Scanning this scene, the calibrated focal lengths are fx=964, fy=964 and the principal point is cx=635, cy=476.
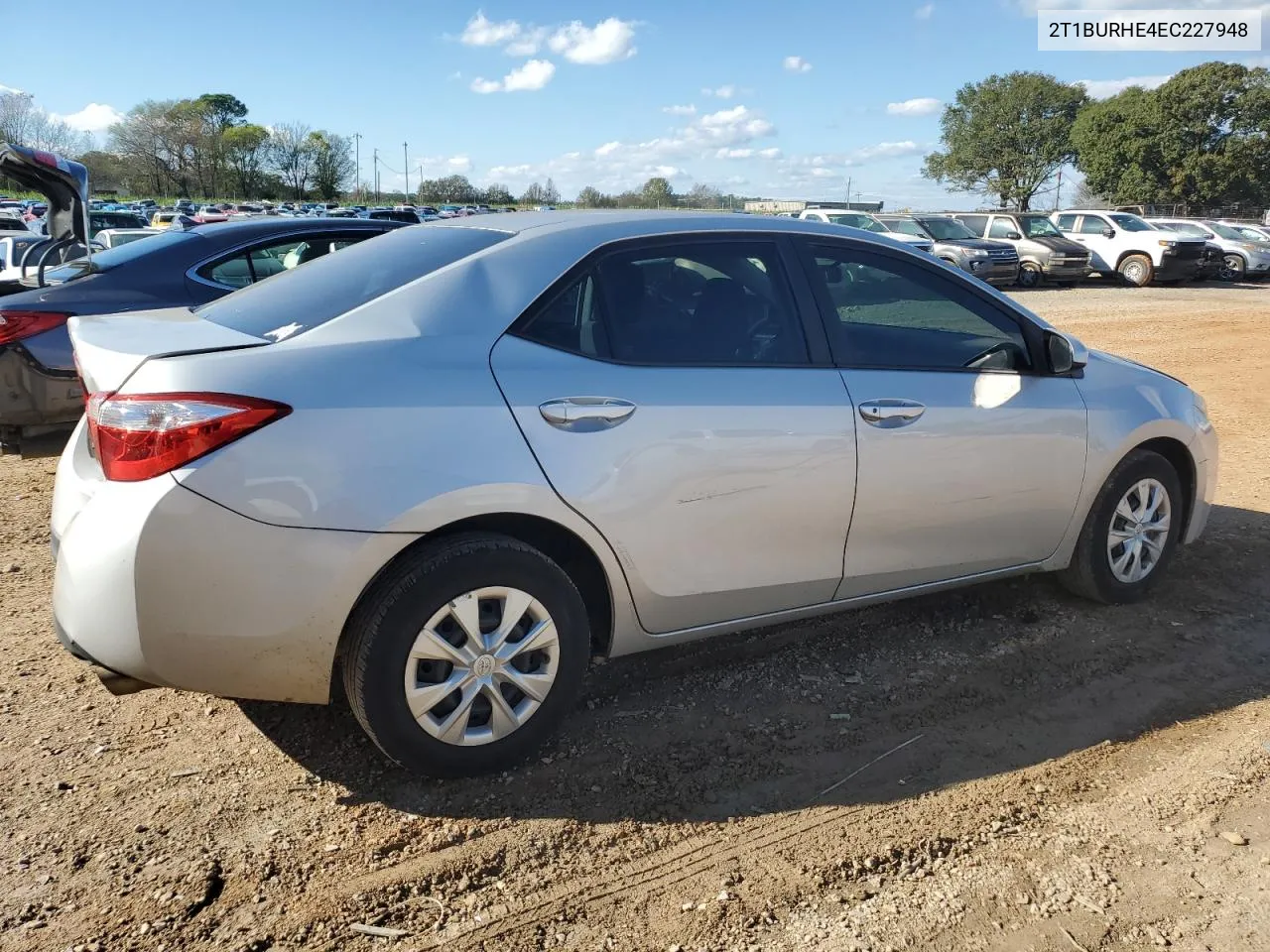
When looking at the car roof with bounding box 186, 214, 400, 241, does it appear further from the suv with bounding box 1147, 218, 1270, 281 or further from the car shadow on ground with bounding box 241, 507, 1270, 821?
the suv with bounding box 1147, 218, 1270, 281

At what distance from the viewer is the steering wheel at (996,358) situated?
12.4 feet

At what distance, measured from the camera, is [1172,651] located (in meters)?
3.98

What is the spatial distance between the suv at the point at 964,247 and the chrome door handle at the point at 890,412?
66.4 feet

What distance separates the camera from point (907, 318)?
4.10 meters

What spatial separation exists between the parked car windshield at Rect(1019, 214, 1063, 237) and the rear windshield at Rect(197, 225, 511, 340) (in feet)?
80.4

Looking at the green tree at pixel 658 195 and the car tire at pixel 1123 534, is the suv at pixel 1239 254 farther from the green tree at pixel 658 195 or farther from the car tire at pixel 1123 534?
the car tire at pixel 1123 534

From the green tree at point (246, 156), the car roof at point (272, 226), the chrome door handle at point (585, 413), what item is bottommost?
the chrome door handle at point (585, 413)

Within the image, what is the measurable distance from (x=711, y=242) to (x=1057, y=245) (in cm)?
2376

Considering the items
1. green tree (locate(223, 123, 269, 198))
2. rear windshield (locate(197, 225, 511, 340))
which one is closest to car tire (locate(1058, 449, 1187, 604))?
rear windshield (locate(197, 225, 511, 340))

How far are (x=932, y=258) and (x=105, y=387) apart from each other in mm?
2903

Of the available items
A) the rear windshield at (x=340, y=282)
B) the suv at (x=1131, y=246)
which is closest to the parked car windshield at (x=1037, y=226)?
the suv at (x=1131, y=246)

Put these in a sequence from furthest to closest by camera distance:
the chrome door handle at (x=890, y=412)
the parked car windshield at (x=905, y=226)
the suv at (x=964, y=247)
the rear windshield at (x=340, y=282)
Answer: the parked car windshield at (x=905, y=226) < the suv at (x=964, y=247) < the chrome door handle at (x=890, y=412) < the rear windshield at (x=340, y=282)

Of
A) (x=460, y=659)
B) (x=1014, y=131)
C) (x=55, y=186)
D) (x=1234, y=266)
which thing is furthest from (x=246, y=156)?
(x=460, y=659)

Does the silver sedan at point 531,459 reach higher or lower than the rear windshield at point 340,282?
lower
